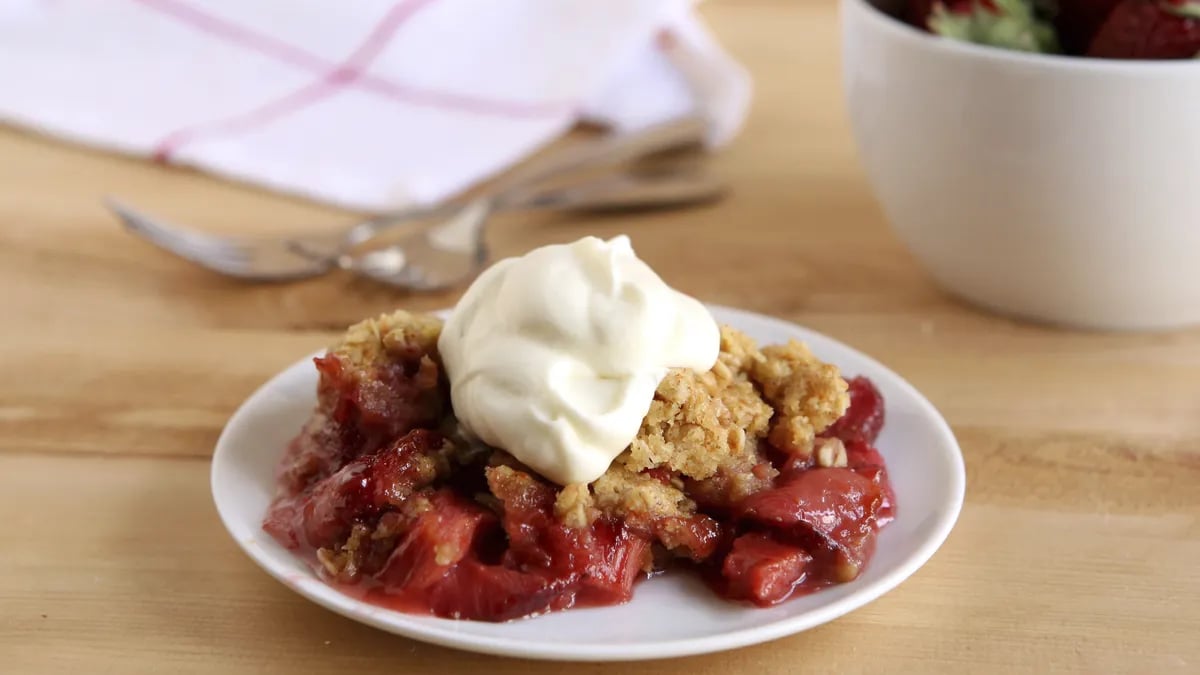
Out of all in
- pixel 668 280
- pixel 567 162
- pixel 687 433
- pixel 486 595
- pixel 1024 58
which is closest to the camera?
pixel 486 595

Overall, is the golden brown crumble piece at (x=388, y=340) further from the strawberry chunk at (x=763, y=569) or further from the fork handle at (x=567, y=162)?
the fork handle at (x=567, y=162)

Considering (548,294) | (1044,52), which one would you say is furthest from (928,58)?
(548,294)

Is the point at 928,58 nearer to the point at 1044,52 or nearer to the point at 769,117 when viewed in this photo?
the point at 1044,52

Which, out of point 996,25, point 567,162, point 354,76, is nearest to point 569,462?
point 996,25

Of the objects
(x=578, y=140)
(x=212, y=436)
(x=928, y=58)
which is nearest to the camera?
(x=212, y=436)

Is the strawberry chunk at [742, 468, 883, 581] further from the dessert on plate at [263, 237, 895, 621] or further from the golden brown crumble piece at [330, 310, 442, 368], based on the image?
the golden brown crumble piece at [330, 310, 442, 368]

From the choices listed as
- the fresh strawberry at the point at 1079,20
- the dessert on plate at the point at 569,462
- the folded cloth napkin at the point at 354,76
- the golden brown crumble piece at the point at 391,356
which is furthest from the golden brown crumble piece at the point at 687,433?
the folded cloth napkin at the point at 354,76

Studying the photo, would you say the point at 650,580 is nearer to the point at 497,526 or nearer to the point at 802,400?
the point at 497,526
